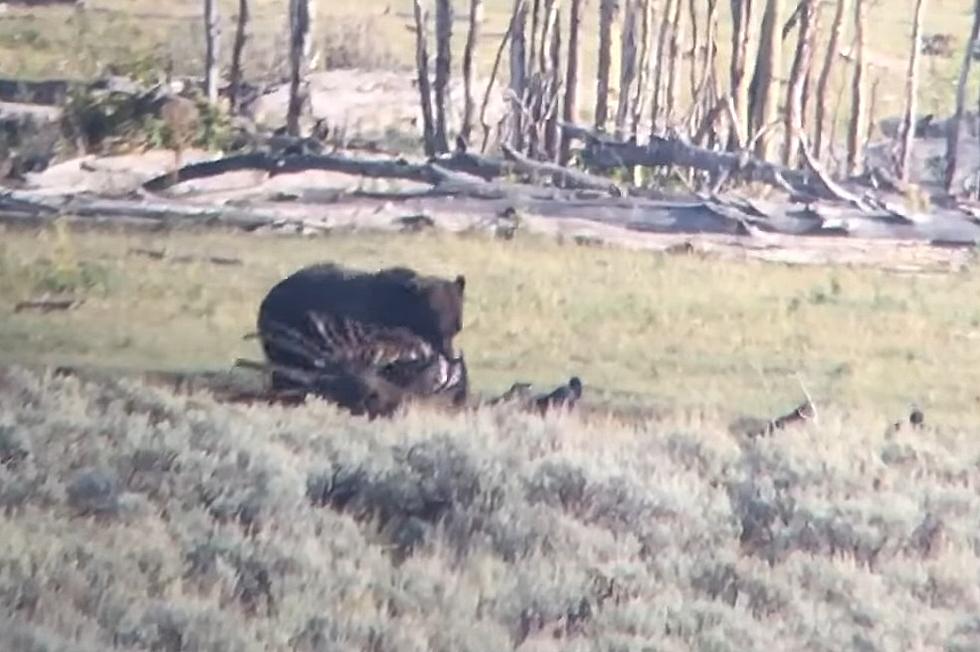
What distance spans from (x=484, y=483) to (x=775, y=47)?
1507mm

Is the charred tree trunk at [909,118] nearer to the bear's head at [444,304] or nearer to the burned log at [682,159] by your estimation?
the burned log at [682,159]

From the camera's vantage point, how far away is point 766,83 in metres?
4.84

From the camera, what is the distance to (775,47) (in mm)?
4871

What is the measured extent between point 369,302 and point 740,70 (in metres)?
1.25

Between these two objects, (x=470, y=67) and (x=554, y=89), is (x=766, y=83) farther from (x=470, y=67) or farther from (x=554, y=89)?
(x=470, y=67)

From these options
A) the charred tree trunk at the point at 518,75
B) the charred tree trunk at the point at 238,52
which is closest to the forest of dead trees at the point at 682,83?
the charred tree trunk at the point at 518,75

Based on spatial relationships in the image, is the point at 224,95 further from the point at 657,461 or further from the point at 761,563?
the point at 761,563

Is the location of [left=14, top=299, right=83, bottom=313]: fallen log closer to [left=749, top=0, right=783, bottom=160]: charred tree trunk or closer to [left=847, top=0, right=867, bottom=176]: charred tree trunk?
[left=749, top=0, right=783, bottom=160]: charred tree trunk

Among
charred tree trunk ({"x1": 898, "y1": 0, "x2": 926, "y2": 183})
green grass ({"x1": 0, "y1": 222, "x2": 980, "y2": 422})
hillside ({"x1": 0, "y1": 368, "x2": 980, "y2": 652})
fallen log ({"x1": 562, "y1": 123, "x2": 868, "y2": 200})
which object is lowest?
hillside ({"x1": 0, "y1": 368, "x2": 980, "y2": 652})

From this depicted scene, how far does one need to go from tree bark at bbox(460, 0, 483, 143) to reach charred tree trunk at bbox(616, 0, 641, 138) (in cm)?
41

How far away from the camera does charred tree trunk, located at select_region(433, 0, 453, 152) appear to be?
4816 millimetres

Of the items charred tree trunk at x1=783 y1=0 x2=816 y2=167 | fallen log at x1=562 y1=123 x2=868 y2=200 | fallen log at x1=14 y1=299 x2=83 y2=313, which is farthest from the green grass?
charred tree trunk at x1=783 y1=0 x2=816 y2=167

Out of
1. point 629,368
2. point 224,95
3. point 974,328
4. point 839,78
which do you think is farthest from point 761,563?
point 224,95

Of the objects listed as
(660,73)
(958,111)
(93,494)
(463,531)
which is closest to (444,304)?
(463,531)
